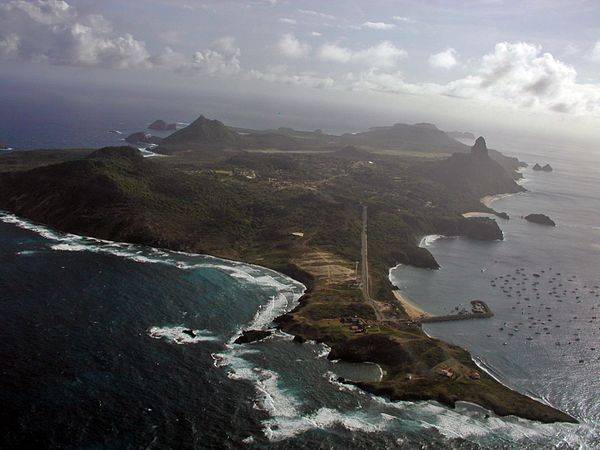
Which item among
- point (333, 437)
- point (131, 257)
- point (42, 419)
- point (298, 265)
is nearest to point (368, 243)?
point (298, 265)

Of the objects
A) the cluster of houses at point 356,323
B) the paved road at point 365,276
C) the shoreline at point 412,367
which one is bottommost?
the shoreline at point 412,367

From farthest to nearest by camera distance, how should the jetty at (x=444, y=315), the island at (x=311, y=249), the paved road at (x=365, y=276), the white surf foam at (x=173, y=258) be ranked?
the white surf foam at (x=173, y=258) < the jetty at (x=444, y=315) < the paved road at (x=365, y=276) < the island at (x=311, y=249)

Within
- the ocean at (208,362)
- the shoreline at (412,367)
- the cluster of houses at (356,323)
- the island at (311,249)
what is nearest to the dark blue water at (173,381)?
the ocean at (208,362)

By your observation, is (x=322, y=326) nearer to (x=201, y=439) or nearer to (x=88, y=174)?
(x=201, y=439)

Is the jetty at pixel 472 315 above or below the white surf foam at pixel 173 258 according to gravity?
below

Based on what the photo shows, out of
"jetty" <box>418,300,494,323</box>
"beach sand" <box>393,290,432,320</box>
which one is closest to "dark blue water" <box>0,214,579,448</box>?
"beach sand" <box>393,290,432,320</box>

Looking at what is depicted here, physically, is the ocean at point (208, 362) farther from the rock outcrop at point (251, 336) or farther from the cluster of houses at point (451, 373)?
the cluster of houses at point (451, 373)
